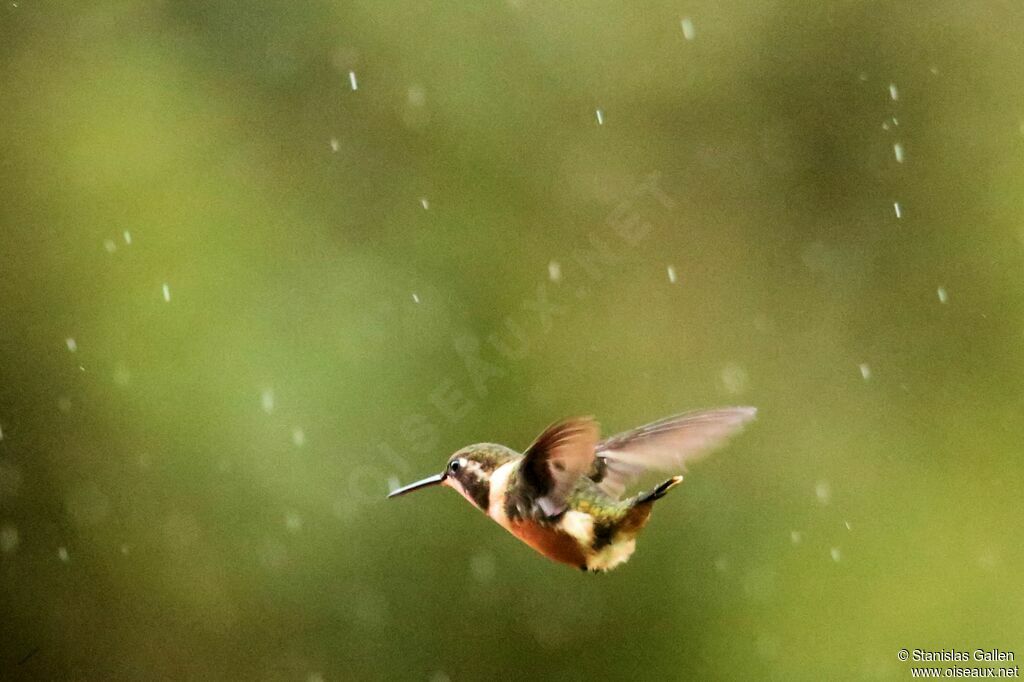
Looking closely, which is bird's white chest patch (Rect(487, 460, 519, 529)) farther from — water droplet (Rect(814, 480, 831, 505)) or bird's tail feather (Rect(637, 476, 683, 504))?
water droplet (Rect(814, 480, 831, 505))

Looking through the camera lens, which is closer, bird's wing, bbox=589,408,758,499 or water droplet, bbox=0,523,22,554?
bird's wing, bbox=589,408,758,499

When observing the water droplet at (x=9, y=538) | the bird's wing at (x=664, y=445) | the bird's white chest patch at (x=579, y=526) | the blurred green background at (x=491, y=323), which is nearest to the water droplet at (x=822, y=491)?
the blurred green background at (x=491, y=323)

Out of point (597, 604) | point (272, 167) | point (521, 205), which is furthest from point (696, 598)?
point (272, 167)

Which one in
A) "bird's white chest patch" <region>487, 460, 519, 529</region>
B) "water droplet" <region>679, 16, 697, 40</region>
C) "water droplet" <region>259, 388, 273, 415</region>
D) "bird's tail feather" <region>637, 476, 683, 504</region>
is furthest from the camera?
"water droplet" <region>679, 16, 697, 40</region>

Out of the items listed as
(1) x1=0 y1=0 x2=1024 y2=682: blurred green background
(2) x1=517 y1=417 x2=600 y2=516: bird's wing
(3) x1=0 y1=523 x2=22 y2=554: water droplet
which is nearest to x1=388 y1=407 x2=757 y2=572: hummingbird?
(2) x1=517 y1=417 x2=600 y2=516: bird's wing

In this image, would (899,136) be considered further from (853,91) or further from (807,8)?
(807,8)
